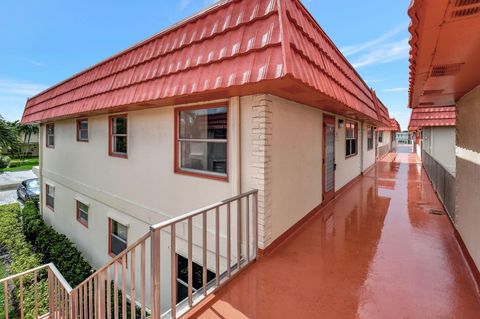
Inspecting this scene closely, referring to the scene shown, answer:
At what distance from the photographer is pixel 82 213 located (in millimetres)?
8250

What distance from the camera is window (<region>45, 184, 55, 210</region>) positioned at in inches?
403

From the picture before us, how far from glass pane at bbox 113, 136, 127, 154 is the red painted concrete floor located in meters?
4.71

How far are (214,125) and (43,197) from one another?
37.7ft

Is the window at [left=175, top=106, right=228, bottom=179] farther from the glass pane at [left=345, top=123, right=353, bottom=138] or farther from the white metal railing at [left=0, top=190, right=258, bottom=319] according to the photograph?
the glass pane at [left=345, top=123, right=353, bottom=138]

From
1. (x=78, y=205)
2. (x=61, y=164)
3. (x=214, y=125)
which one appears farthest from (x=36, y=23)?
(x=214, y=125)

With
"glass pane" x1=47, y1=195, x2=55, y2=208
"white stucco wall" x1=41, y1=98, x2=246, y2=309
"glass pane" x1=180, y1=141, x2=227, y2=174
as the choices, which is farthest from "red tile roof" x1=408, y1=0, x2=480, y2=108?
"glass pane" x1=47, y1=195, x2=55, y2=208

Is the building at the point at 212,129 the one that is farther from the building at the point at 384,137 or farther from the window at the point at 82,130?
the building at the point at 384,137

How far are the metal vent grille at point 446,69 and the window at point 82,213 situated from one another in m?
9.41

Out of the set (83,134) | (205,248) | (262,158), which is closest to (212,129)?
(262,158)

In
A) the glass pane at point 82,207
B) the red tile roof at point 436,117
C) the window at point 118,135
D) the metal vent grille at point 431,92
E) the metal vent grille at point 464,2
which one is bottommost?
the glass pane at point 82,207

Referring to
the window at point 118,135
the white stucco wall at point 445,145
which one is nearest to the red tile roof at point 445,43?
the window at point 118,135

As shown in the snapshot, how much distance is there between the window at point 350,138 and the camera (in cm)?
859

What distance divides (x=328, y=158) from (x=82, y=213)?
27.2ft

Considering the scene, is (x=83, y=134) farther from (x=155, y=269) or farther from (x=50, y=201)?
(x=155, y=269)
